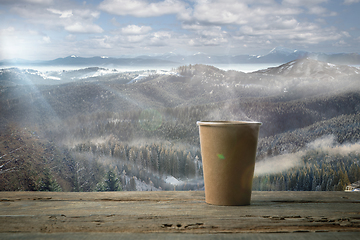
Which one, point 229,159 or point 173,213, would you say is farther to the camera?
point 229,159

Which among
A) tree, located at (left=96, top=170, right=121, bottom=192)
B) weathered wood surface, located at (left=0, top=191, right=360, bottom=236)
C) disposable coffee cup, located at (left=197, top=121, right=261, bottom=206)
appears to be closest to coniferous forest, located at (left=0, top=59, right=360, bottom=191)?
tree, located at (left=96, top=170, right=121, bottom=192)

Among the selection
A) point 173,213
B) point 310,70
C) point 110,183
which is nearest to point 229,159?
point 173,213

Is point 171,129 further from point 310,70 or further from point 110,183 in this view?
point 310,70

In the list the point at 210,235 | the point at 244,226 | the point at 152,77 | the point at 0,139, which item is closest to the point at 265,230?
the point at 244,226

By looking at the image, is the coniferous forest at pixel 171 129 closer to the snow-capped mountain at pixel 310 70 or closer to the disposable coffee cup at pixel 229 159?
the snow-capped mountain at pixel 310 70

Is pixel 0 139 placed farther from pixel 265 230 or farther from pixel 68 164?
pixel 265 230

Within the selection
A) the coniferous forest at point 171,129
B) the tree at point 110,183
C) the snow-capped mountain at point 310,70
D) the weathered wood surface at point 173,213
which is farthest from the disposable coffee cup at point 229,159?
Result: the snow-capped mountain at point 310,70

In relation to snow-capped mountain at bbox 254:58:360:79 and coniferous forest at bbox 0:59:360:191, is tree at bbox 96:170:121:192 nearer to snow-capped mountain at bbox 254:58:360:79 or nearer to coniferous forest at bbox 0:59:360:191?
coniferous forest at bbox 0:59:360:191
